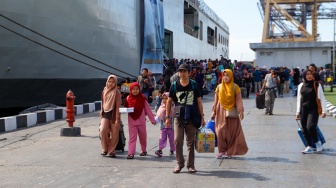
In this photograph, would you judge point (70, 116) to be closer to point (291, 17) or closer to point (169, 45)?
point (169, 45)

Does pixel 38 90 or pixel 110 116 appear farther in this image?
pixel 38 90

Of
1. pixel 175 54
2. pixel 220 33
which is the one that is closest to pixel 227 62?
pixel 175 54

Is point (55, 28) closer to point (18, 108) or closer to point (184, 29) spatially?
point (18, 108)

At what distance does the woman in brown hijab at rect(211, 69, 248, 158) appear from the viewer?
7395 millimetres

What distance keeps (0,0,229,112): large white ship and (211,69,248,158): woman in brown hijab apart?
8.48 metres

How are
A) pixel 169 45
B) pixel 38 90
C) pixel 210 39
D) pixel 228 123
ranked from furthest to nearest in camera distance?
pixel 210 39
pixel 169 45
pixel 38 90
pixel 228 123

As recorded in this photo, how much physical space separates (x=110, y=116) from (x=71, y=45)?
8913 mm

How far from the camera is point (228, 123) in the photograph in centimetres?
754

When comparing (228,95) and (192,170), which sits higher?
(228,95)

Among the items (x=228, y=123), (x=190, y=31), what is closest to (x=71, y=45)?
(x=228, y=123)

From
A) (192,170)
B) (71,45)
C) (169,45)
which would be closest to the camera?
(192,170)

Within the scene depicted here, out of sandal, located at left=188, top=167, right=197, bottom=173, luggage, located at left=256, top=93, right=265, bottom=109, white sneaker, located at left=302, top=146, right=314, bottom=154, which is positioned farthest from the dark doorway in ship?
sandal, located at left=188, top=167, right=197, bottom=173

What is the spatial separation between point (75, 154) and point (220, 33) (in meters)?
48.9

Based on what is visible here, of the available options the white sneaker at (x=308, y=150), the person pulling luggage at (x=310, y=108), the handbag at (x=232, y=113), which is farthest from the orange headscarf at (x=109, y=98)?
the white sneaker at (x=308, y=150)
